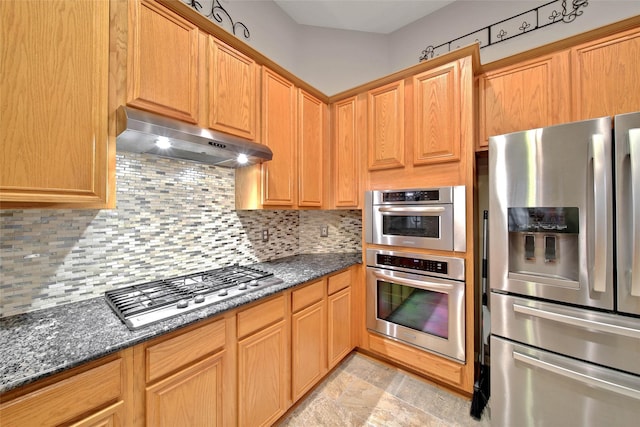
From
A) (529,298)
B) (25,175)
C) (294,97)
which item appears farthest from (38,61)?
(529,298)

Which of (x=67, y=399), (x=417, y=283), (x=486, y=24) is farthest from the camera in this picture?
(x=486, y=24)

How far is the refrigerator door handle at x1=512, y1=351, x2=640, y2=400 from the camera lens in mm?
1118

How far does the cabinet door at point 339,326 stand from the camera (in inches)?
76.0

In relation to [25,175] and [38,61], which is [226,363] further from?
[38,61]

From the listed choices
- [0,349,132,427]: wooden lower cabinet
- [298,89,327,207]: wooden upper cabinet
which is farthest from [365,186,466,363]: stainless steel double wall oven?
[0,349,132,427]: wooden lower cabinet

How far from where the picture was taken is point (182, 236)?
1.63 m

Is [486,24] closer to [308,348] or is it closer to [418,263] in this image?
[418,263]

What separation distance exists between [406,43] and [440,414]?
3.38 metres

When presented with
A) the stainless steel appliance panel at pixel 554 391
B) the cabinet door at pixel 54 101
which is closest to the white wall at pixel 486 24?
the stainless steel appliance panel at pixel 554 391

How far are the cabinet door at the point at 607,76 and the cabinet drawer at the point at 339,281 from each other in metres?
1.92

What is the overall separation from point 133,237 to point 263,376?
3.67 feet

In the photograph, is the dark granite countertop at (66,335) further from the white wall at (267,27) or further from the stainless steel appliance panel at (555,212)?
the white wall at (267,27)

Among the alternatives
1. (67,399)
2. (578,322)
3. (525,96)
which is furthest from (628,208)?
(67,399)

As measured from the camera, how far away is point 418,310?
1896 millimetres
